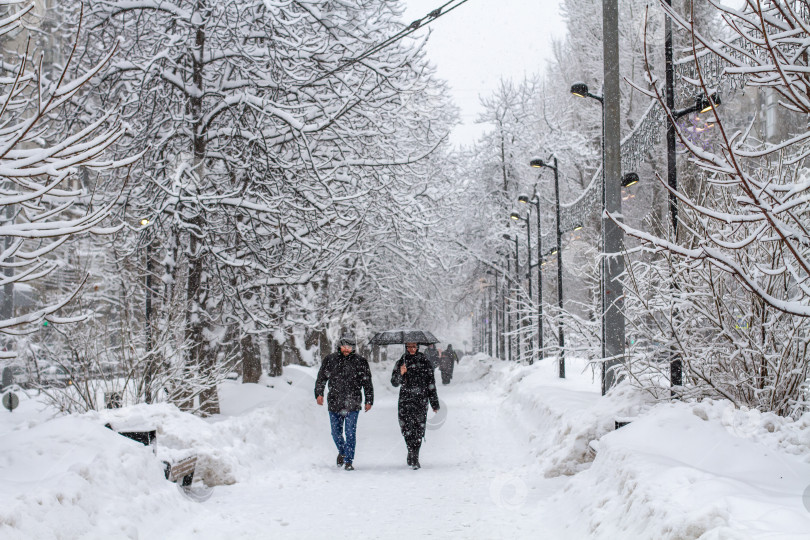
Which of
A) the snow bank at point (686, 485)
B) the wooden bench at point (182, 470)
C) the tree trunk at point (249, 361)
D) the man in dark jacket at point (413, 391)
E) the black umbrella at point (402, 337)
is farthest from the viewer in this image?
the tree trunk at point (249, 361)

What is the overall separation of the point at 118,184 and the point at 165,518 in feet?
27.2

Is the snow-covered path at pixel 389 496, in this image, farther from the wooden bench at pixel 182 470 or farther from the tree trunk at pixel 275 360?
the tree trunk at pixel 275 360

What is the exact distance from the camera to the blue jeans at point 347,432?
9.07 meters

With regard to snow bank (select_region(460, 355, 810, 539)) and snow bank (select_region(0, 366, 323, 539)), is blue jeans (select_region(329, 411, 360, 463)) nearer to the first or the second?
snow bank (select_region(0, 366, 323, 539))

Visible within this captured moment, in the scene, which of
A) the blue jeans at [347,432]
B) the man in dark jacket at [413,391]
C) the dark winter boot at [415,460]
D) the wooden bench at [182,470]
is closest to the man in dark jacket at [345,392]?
the blue jeans at [347,432]

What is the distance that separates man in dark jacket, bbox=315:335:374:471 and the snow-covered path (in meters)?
0.38

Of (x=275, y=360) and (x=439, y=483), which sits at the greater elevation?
(x=275, y=360)

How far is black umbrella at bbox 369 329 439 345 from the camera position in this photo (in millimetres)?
13961

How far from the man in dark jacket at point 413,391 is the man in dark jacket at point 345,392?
54 centimetres

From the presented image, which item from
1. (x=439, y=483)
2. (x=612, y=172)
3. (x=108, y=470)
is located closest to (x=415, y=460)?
(x=439, y=483)

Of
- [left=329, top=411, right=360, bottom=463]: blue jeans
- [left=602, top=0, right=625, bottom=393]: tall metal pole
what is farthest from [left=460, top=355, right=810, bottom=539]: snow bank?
[left=329, top=411, right=360, bottom=463]: blue jeans

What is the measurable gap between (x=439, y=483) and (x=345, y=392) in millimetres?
2096

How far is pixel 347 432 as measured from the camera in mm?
9164
